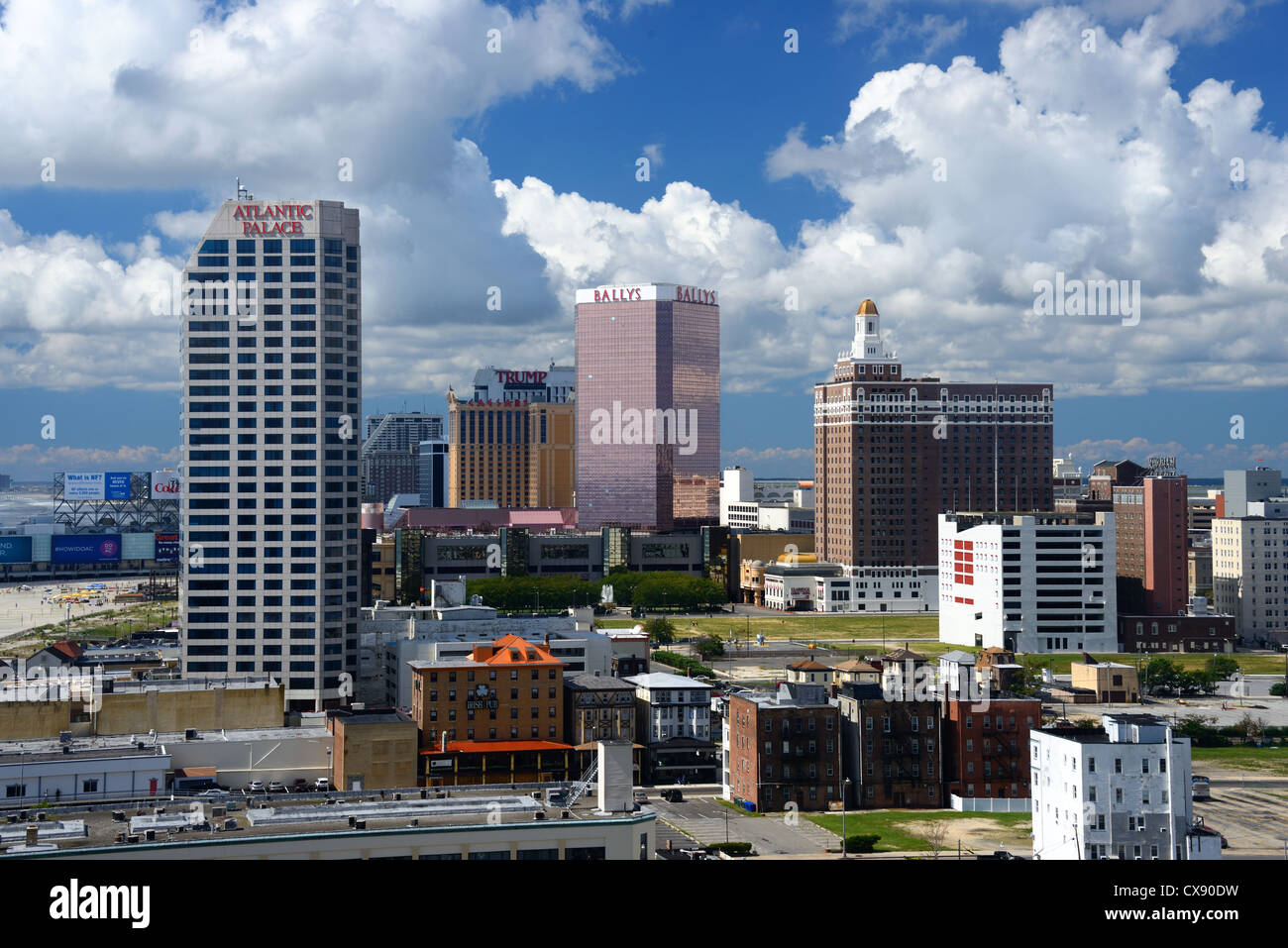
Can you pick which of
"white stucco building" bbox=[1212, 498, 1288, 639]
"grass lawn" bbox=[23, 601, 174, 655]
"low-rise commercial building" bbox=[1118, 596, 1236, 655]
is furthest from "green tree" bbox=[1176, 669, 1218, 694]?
"grass lawn" bbox=[23, 601, 174, 655]

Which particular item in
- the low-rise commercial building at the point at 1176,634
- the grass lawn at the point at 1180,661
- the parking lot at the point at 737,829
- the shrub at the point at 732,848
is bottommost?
the parking lot at the point at 737,829

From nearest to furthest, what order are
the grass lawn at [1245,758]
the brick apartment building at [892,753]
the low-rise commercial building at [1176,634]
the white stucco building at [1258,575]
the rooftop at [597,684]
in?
the brick apartment building at [892,753], the rooftop at [597,684], the grass lawn at [1245,758], the low-rise commercial building at [1176,634], the white stucco building at [1258,575]

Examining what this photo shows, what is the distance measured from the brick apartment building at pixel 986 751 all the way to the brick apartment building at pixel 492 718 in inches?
853

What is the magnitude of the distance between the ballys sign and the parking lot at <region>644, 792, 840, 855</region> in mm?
54529

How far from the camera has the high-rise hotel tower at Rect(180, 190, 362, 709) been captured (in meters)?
104

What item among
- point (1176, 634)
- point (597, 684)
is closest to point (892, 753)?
point (597, 684)

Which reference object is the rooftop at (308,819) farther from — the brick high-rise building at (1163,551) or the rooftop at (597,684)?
the brick high-rise building at (1163,551)

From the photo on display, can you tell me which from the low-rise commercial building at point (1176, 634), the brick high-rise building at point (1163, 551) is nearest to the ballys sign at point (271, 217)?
the low-rise commercial building at point (1176, 634)

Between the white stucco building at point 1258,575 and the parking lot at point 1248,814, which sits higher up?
the white stucco building at point 1258,575

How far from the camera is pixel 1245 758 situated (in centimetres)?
9162

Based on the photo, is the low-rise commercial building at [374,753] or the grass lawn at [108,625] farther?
the grass lawn at [108,625]

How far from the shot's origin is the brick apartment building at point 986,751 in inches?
3002
